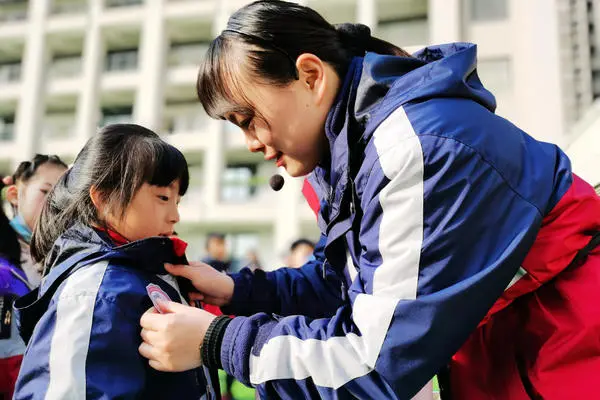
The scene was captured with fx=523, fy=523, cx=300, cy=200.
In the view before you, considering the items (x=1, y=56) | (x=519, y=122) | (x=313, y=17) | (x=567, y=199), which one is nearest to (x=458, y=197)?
(x=567, y=199)

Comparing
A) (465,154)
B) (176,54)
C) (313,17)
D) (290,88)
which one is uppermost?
(176,54)

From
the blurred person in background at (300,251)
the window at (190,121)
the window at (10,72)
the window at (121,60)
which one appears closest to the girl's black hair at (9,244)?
the blurred person in background at (300,251)

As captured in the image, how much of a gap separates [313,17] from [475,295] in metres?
0.74

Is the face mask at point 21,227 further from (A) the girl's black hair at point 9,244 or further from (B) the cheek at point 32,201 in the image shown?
(A) the girl's black hair at point 9,244

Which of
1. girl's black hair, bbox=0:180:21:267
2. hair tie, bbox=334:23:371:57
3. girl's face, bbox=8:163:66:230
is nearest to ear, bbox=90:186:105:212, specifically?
hair tie, bbox=334:23:371:57

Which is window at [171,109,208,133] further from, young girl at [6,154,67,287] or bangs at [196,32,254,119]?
bangs at [196,32,254,119]

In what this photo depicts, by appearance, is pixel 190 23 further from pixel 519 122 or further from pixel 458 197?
pixel 458 197

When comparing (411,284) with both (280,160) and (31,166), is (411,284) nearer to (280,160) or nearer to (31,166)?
(280,160)

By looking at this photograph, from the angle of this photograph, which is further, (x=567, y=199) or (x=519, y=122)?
(x=519, y=122)

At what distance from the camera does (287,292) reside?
151 cm

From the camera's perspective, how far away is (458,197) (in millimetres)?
854

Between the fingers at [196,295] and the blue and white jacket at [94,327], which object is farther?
the fingers at [196,295]

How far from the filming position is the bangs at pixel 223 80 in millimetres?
1147

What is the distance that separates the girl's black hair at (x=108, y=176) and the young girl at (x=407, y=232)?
0.34 metres
